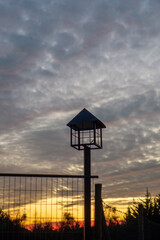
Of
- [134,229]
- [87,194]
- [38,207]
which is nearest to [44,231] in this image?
[38,207]

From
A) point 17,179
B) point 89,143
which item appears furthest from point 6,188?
point 89,143

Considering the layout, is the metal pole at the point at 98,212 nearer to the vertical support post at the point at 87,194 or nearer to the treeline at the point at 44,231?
the treeline at the point at 44,231

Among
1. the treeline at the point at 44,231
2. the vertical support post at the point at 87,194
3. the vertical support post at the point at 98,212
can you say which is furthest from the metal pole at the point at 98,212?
the vertical support post at the point at 87,194

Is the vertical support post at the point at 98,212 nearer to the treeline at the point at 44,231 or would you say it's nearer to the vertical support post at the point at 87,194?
the treeline at the point at 44,231

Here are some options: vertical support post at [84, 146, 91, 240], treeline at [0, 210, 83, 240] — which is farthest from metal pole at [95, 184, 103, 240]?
vertical support post at [84, 146, 91, 240]

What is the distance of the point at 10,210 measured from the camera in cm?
831

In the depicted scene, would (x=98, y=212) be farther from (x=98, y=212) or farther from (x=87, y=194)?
(x=87, y=194)

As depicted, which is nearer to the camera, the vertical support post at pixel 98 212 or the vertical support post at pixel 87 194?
the vertical support post at pixel 98 212

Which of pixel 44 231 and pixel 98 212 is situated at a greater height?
pixel 98 212

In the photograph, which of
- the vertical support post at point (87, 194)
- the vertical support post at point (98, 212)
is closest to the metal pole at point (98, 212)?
the vertical support post at point (98, 212)

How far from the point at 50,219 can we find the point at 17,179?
1.40 meters

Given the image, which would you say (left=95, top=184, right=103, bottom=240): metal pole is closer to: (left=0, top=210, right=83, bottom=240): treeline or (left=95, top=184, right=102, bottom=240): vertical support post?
(left=95, top=184, right=102, bottom=240): vertical support post

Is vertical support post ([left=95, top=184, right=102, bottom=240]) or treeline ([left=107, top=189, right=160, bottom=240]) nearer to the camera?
vertical support post ([left=95, top=184, right=102, bottom=240])

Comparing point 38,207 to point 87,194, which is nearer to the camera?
point 38,207
